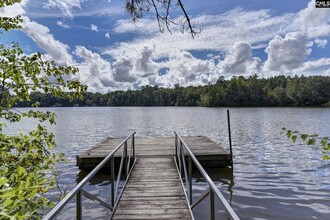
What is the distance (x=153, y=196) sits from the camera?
17.9ft

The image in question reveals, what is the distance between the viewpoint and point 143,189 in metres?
5.89

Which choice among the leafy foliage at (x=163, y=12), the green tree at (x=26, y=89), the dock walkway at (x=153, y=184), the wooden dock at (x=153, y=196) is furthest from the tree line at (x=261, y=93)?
the leafy foliage at (x=163, y=12)

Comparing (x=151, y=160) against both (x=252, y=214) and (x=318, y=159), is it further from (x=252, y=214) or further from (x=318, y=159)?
(x=318, y=159)

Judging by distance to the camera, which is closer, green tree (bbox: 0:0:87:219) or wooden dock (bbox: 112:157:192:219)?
green tree (bbox: 0:0:87:219)

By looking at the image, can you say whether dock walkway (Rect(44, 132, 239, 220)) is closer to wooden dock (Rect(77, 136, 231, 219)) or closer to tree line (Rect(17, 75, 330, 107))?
wooden dock (Rect(77, 136, 231, 219))

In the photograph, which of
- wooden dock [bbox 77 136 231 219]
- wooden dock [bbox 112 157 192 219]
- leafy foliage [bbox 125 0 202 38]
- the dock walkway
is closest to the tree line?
wooden dock [bbox 77 136 231 219]

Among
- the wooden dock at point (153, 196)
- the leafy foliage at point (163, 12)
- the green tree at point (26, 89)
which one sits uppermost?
the leafy foliage at point (163, 12)

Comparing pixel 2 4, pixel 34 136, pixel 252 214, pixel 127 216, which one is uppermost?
pixel 2 4

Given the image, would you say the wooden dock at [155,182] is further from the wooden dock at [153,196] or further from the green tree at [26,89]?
the green tree at [26,89]

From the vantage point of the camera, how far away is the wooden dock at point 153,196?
4.61 metres

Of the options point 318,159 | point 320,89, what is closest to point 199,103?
point 320,89

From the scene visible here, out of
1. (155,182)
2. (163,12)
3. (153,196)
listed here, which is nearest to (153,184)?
(155,182)

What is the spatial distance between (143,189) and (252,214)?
282 cm

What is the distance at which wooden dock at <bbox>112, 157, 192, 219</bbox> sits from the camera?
461 centimetres
